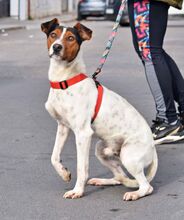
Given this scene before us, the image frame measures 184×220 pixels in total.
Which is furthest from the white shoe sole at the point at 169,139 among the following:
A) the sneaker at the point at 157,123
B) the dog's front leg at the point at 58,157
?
the dog's front leg at the point at 58,157

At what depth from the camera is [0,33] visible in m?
22.0

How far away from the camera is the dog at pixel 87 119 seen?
178 inches

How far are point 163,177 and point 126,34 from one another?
15.6m

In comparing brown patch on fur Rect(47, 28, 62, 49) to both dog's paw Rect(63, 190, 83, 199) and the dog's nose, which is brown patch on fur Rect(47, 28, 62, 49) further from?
dog's paw Rect(63, 190, 83, 199)

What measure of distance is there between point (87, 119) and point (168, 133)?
1.87 metres

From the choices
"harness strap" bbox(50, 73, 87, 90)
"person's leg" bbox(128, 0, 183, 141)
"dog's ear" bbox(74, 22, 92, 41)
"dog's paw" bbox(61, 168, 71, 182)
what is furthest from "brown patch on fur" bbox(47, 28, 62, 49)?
"person's leg" bbox(128, 0, 183, 141)

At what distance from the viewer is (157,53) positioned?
615 centimetres

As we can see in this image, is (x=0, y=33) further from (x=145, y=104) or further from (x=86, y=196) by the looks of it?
(x=86, y=196)

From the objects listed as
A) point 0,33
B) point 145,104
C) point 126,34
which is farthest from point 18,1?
point 145,104

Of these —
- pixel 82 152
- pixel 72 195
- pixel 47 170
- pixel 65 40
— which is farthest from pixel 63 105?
pixel 47 170

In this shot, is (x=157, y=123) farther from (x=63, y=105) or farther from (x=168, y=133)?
(x=63, y=105)

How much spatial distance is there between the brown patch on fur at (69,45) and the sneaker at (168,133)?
1973 mm

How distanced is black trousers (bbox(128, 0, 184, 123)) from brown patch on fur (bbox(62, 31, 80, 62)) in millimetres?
1646

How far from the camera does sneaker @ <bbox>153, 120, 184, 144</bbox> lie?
6254 millimetres
